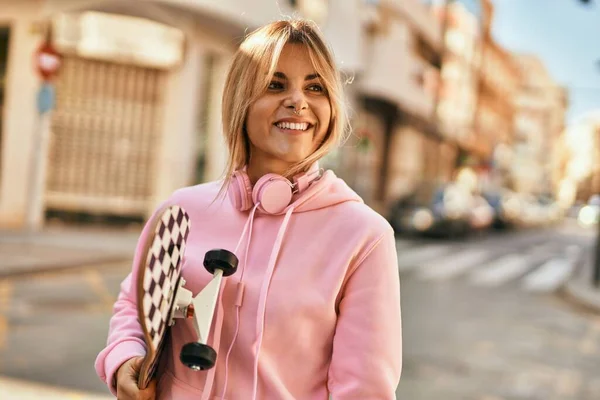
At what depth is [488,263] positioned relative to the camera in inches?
677

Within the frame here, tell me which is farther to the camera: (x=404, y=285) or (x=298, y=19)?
(x=404, y=285)

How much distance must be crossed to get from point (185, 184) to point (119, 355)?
14.7 metres

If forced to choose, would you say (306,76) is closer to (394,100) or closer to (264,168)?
(264,168)

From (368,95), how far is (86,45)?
544 inches

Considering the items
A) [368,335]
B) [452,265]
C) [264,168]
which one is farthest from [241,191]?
[452,265]

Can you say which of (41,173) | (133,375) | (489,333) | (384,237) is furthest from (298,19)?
(41,173)

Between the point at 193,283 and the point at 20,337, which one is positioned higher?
the point at 193,283

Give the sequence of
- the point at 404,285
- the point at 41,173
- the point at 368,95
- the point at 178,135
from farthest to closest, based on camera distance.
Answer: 1. the point at 368,95
2. the point at 178,135
3. the point at 41,173
4. the point at 404,285

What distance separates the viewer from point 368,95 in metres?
27.2

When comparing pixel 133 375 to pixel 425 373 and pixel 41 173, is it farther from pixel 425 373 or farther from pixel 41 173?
pixel 41 173

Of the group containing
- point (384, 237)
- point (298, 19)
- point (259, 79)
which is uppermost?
point (298, 19)

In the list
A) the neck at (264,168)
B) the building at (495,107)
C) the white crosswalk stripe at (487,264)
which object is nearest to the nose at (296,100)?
the neck at (264,168)

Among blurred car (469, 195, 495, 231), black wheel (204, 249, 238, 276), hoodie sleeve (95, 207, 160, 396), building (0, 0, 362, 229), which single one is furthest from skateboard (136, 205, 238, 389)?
blurred car (469, 195, 495, 231)

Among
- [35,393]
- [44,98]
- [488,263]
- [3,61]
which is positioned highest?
[3,61]
